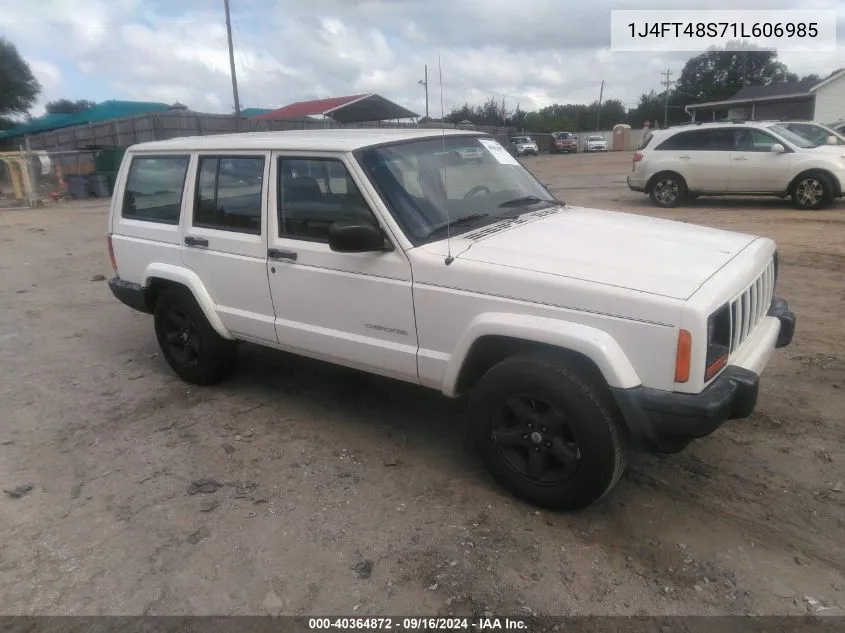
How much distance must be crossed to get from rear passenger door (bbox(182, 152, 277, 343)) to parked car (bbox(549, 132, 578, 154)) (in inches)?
1876

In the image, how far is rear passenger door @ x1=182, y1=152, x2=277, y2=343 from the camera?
4.06 metres

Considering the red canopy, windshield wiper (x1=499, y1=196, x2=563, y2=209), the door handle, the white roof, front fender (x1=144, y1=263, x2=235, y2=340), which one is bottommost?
front fender (x1=144, y1=263, x2=235, y2=340)

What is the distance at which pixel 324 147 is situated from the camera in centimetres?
371

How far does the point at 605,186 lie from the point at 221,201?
51.9ft

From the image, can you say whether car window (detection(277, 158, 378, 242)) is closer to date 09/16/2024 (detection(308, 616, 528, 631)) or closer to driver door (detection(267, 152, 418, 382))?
driver door (detection(267, 152, 418, 382))

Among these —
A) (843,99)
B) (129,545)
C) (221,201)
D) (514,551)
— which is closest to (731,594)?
(514,551)

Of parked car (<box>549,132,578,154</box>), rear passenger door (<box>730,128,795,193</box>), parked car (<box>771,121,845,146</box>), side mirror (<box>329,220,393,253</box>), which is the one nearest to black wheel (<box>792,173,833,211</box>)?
rear passenger door (<box>730,128,795,193</box>)

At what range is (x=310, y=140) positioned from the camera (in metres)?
3.94

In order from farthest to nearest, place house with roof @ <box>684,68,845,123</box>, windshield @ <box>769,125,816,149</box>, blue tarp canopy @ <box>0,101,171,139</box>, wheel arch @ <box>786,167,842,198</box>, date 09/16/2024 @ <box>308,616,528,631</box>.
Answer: house with roof @ <box>684,68,845,123</box>, blue tarp canopy @ <box>0,101,171,139</box>, windshield @ <box>769,125,816,149</box>, wheel arch @ <box>786,167,842,198</box>, date 09/16/2024 @ <box>308,616,528,631</box>

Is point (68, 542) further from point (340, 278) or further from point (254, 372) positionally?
point (254, 372)

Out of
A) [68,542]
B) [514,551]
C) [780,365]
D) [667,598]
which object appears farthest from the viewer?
[780,365]

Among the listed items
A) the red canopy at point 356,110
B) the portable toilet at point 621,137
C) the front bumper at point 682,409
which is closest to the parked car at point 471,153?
the front bumper at point 682,409

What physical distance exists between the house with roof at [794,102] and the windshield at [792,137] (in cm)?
3146

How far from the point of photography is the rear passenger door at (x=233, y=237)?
160 inches
